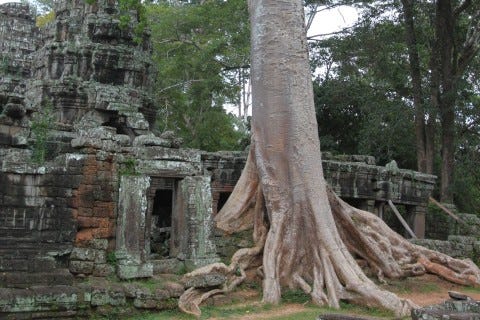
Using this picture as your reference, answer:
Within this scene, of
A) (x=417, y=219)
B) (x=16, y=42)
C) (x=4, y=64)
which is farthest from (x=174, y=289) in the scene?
(x=16, y=42)

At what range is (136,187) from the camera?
7441 millimetres

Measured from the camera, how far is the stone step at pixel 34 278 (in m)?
6.37

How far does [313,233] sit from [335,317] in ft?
12.5

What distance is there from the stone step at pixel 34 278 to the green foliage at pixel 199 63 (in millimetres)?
12975

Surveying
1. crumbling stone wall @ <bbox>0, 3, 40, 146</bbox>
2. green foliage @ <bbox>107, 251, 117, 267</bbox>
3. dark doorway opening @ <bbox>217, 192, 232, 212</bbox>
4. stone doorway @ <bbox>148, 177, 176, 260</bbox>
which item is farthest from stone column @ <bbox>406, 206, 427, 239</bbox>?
crumbling stone wall @ <bbox>0, 3, 40, 146</bbox>

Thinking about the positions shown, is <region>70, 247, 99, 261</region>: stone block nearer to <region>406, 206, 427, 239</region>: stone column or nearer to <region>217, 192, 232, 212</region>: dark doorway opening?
<region>217, 192, 232, 212</region>: dark doorway opening

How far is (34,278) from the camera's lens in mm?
6512

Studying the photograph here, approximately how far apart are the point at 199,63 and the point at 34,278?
565 inches

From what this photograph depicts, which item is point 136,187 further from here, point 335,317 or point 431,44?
point 431,44

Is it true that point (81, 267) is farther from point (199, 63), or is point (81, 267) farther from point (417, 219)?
point (199, 63)

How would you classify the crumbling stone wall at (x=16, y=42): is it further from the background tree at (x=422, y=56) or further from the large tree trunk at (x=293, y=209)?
the background tree at (x=422, y=56)

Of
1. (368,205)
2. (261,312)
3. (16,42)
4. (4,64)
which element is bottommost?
(261,312)

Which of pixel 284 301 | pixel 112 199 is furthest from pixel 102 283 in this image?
pixel 284 301

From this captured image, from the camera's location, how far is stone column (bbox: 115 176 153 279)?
722cm
